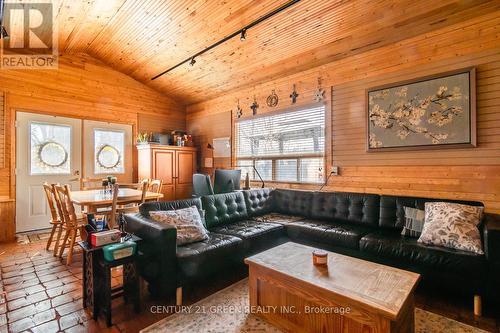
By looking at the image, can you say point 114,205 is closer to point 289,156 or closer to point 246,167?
point 246,167

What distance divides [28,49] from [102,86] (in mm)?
1245

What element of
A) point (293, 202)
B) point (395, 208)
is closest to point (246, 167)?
point (293, 202)

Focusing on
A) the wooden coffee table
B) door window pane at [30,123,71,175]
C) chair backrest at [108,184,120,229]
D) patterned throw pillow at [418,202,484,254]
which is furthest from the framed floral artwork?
door window pane at [30,123,71,175]

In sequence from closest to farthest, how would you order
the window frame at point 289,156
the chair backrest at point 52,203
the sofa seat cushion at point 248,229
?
the sofa seat cushion at point 248,229 → the chair backrest at point 52,203 → the window frame at point 289,156

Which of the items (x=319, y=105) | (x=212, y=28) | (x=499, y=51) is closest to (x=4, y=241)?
(x=212, y=28)

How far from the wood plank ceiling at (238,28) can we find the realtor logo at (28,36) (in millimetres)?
163

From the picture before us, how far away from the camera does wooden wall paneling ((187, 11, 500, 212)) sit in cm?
269

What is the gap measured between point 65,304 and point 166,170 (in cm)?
353

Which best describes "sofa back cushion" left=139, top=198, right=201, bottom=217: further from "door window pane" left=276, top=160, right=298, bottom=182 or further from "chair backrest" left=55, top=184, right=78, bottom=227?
"door window pane" left=276, top=160, right=298, bottom=182

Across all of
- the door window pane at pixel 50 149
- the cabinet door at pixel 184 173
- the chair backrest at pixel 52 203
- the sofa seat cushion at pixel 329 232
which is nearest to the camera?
the sofa seat cushion at pixel 329 232

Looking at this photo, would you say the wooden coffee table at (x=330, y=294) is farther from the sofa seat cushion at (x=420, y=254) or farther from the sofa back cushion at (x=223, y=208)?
the sofa back cushion at (x=223, y=208)

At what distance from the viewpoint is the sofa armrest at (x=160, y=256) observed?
2158 mm

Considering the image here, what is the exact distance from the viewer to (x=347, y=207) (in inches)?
131

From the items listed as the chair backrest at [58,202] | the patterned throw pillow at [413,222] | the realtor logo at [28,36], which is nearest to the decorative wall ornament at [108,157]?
the realtor logo at [28,36]
